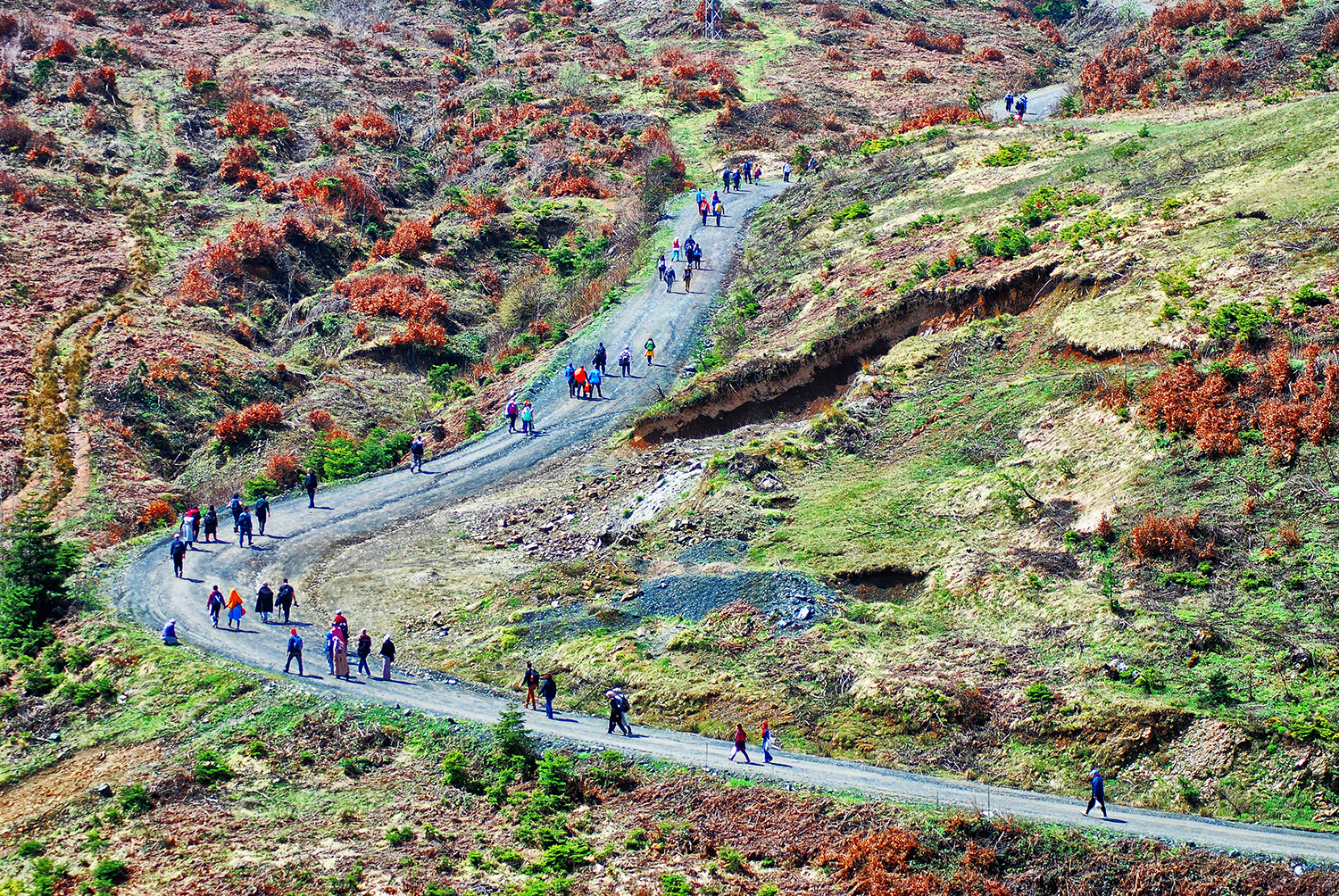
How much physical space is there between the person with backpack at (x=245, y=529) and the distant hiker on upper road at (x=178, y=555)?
4.84 ft

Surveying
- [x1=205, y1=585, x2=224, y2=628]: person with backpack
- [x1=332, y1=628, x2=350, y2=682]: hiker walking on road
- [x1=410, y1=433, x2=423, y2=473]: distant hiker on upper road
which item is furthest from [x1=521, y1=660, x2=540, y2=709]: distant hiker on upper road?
[x1=410, y1=433, x2=423, y2=473]: distant hiker on upper road

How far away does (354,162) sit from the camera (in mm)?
68562

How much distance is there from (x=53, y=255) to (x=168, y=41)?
3264 cm

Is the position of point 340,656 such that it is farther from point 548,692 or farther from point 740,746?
point 740,746

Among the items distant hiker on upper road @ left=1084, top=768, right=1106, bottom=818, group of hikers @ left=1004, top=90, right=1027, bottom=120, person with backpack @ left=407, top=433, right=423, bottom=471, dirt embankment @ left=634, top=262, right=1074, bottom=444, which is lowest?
distant hiker on upper road @ left=1084, top=768, right=1106, bottom=818

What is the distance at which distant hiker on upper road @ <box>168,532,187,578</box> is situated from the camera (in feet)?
104

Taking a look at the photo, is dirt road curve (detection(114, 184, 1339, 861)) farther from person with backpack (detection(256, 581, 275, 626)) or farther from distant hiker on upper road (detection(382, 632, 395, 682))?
person with backpack (detection(256, 581, 275, 626))

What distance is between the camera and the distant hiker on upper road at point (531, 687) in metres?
25.6

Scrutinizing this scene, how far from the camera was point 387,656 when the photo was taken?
87.7ft

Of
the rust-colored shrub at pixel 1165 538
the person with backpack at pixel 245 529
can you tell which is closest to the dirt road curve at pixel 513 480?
the person with backpack at pixel 245 529

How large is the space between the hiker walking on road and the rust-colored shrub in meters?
16.8

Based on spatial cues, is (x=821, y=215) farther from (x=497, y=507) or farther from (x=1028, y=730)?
(x=1028, y=730)

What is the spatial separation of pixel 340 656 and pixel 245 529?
8.40 m

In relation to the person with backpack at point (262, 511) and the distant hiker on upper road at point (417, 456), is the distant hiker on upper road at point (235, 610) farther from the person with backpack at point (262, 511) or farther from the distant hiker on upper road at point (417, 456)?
the distant hiker on upper road at point (417, 456)
